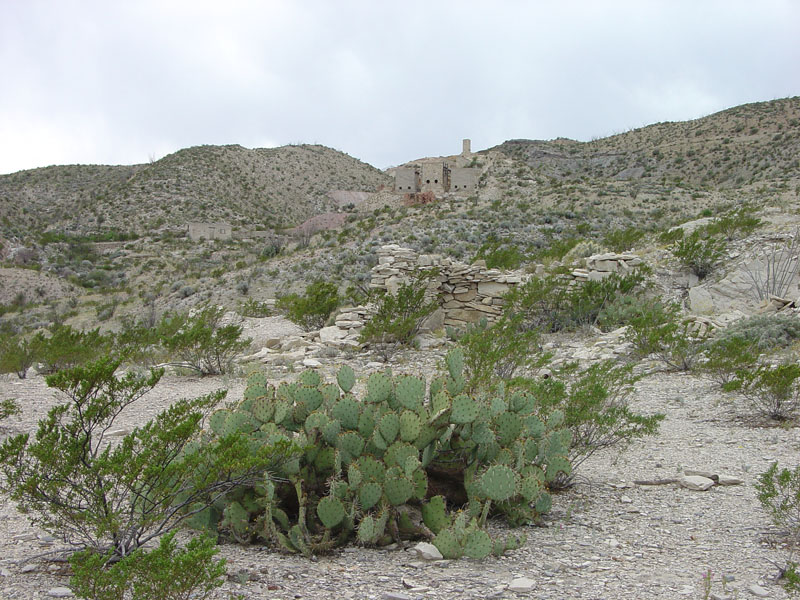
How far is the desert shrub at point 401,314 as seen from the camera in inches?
439

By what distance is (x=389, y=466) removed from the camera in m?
3.76

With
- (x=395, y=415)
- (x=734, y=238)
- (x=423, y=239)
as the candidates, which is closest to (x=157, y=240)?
(x=423, y=239)

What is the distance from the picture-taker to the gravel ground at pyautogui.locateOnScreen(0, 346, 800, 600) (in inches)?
118

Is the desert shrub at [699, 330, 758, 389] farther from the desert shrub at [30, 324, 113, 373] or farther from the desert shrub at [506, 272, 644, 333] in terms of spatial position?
the desert shrub at [30, 324, 113, 373]

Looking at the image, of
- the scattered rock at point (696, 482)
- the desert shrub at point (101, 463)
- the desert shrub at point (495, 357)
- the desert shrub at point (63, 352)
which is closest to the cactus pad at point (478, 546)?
the desert shrub at point (101, 463)

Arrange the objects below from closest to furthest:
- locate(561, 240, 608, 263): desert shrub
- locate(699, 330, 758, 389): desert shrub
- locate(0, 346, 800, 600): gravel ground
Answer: locate(0, 346, 800, 600): gravel ground, locate(699, 330, 758, 389): desert shrub, locate(561, 240, 608, 263): desert shrub

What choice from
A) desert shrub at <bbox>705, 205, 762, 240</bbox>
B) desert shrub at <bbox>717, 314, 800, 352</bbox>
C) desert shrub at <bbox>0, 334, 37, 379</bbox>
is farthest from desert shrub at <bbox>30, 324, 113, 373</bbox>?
desert shrub at <bbox>705, 205, 762, 240</bbox>

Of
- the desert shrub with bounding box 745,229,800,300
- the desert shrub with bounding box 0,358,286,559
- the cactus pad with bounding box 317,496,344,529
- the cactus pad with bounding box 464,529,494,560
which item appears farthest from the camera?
the desert shrub with bounding box 745,229,800,300

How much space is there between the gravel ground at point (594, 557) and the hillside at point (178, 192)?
43534 millimetres

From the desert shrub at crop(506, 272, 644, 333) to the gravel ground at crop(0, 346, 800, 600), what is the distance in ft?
23.4

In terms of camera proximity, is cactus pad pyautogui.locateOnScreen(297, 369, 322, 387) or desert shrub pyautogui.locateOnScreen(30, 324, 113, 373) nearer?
cactus pad pyautogui.locateOnScreen(297, 369, 322, 387)

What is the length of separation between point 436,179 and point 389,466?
117 ft

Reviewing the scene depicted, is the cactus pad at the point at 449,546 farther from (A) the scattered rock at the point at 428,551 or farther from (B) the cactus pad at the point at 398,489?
(B) the cactus pad at the point at 398,489

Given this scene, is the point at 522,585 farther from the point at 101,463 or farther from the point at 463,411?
the point at 101,463
